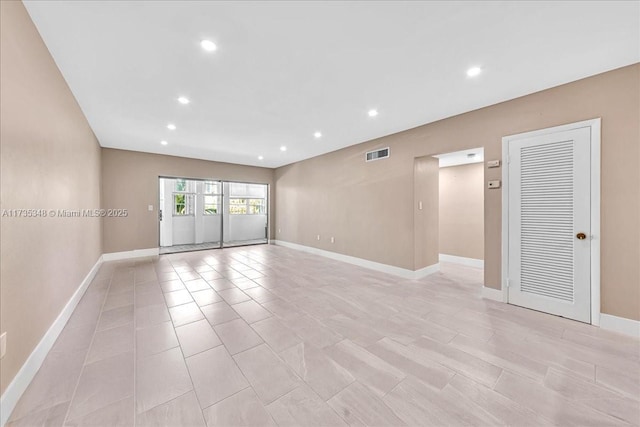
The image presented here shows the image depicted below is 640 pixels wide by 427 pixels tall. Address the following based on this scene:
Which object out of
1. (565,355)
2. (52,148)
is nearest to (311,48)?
(52,148)

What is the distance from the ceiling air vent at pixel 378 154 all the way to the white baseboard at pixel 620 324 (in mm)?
3572

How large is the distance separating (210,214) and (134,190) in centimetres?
248

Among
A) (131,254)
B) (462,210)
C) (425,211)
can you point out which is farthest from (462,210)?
(131,254)

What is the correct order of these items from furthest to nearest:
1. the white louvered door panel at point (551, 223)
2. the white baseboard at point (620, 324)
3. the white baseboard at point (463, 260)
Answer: the white baseboard at point (463, 260) < the white louvered door panel at point (551, 223) < the white baseboard at point (620, 324)

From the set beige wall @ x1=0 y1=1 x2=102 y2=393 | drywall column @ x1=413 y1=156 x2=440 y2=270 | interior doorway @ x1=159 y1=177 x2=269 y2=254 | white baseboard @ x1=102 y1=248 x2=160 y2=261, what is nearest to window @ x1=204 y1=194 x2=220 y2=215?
interior doorway @ x1=159 y1=177 x2=269 y2=254

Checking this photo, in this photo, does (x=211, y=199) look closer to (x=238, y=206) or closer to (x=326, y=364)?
(x=238, y=206)

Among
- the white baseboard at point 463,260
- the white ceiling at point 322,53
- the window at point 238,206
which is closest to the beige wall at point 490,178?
the white ceiling at point 322,53

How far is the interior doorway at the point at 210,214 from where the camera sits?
7.50 m

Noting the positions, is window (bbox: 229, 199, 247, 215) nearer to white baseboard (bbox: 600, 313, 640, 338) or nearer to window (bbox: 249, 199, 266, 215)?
window (bbox: 249, 199, 266, 215)

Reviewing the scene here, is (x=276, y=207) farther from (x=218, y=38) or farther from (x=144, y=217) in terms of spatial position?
(x=218, y=38)

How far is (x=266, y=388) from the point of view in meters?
1.65

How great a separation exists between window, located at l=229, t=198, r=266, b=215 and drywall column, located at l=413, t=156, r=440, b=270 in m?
5.92

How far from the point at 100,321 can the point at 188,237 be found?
570cm

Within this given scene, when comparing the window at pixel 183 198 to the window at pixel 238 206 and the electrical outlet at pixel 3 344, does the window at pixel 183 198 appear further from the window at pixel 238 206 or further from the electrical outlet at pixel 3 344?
the electrical outlet at pixel 3 344
